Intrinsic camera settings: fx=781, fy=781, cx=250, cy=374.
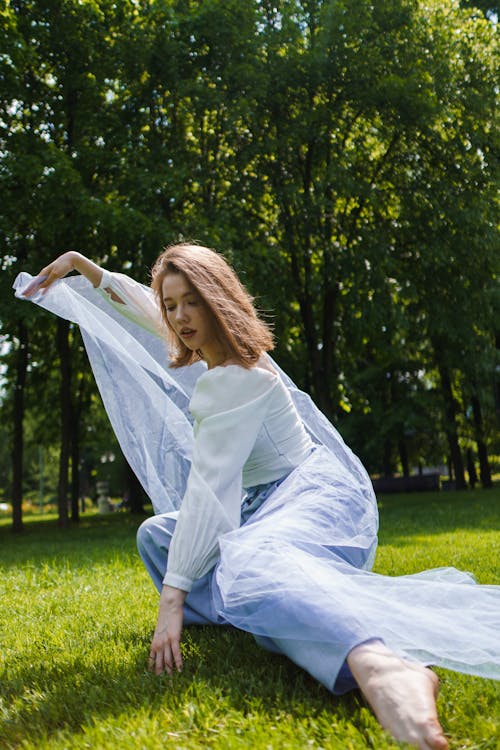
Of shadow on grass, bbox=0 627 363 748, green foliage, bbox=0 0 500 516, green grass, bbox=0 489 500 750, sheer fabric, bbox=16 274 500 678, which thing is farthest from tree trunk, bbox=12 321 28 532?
shadow on grass, bbox=0 627 363 748

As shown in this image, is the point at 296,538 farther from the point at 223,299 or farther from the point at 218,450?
the point at 223,299

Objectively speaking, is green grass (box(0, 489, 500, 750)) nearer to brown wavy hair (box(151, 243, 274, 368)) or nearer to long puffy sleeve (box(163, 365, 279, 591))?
long puffy sleeve (box(163, 365, 279, 591))

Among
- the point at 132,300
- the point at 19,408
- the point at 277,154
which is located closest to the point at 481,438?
the point at 277,154

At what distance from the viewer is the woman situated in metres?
2.69

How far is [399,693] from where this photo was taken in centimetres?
241

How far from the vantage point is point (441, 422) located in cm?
2683

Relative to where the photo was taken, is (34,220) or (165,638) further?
(34,220)

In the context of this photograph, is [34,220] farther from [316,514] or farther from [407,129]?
[316,514]

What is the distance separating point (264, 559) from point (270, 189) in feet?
55.8

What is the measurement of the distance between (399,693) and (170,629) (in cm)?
98

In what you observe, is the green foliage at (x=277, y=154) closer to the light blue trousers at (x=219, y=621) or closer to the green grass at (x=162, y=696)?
the green grass at (x=162, y=696)

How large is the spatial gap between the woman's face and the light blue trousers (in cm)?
97

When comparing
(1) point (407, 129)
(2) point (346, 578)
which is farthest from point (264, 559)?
(1) point (407, 129)

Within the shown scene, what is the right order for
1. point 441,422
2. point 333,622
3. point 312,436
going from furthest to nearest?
point 441,422 < point 312,436 < point 333,622
